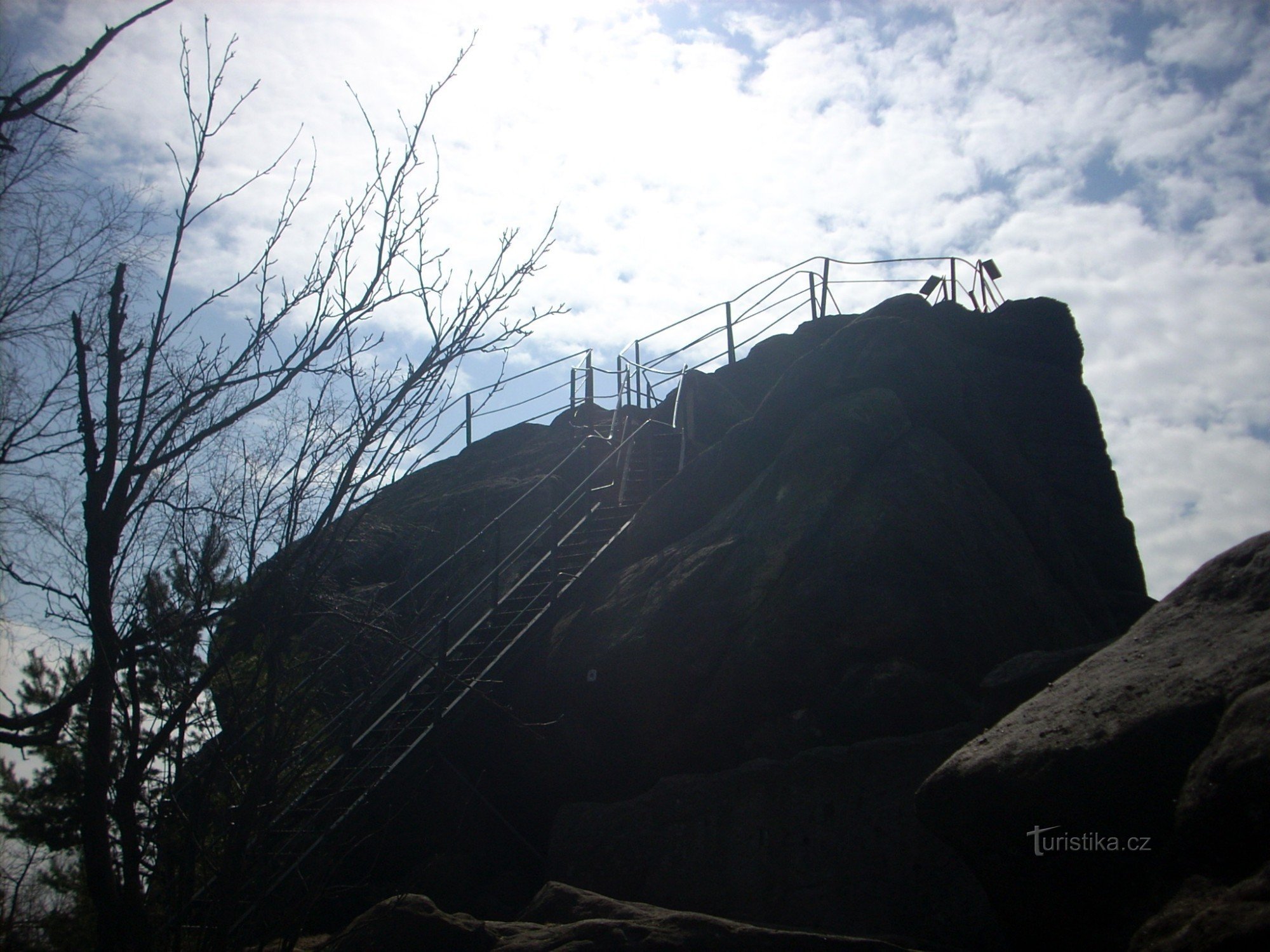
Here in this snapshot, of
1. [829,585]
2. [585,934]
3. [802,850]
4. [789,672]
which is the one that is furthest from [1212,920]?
[829,585]

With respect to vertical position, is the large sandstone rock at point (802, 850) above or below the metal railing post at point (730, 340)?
below

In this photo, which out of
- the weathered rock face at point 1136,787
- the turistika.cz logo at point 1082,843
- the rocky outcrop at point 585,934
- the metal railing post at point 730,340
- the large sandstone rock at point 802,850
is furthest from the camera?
the metal railing post at point 730,340

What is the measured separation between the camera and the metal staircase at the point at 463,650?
552 centimetres

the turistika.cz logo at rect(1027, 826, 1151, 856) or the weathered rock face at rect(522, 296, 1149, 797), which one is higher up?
the weathered rock face at rect(522, 296, 1149, 797)

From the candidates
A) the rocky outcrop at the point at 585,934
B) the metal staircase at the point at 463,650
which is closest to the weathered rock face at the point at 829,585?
the metal staircase at the point at 463,650

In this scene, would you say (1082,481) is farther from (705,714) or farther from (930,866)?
(930,866)

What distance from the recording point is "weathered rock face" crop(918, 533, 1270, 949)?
3867 mm

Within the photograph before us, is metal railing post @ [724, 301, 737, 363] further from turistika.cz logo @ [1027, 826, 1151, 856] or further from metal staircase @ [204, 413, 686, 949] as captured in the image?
turistika.cz logo @ [1027, 826, 1151, 856]

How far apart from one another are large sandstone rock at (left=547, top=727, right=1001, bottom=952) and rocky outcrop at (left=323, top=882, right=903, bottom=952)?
1171 millimetres

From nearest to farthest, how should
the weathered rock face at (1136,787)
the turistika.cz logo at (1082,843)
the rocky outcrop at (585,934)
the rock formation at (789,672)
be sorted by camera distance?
the weathered rock face at (1136,787), the turistika.cz logo at (1082,843), the rocky outcrop at (585,934), the rock formation at (789,672)

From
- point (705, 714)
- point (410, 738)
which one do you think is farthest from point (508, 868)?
point (705, 714)

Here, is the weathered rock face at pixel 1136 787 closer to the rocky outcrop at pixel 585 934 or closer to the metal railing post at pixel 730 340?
the rocky outcrop at pixel 585 934

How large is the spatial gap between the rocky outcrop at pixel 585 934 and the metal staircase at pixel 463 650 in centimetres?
50

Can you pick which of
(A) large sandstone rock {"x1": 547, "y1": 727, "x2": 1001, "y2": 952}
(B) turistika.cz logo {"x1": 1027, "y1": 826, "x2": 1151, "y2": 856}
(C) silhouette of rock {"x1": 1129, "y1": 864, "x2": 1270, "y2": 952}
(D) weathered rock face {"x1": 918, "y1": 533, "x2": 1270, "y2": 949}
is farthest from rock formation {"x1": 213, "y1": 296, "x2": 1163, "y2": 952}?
(C) silhouette of rock {"x1": 1129, "y1": 864, "x2": 1270, "y2": 952}
